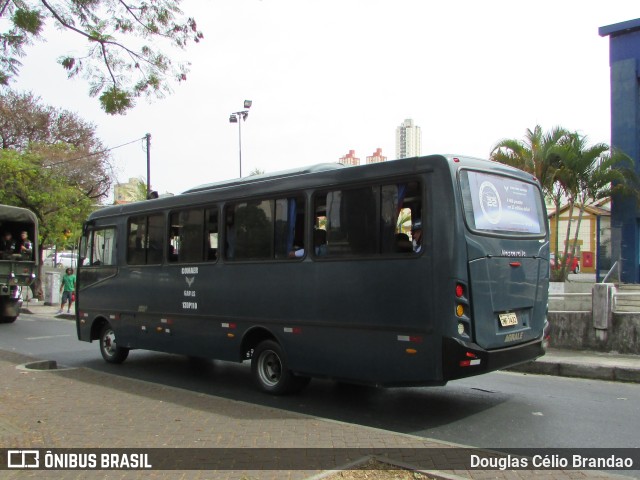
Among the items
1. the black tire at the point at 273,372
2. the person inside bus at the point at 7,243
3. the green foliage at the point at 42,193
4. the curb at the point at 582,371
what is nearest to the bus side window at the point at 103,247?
the black tire at the point at 273,372

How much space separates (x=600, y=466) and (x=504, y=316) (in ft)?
6.12

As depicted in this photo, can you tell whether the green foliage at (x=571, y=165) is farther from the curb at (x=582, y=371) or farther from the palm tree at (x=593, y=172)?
the curb at (x=582, y=371)

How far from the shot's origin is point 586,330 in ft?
34.1

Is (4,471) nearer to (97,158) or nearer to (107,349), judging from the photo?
(107,349)

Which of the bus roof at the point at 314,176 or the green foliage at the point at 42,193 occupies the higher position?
the green foliage at the point at 42,193

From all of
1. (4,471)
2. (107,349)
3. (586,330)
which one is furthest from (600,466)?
(107,349)

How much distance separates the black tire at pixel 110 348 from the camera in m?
10.5

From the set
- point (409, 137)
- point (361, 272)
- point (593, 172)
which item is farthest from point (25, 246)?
point (409, 137)

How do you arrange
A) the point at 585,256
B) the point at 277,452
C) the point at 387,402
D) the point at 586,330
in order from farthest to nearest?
the point at 585,256 → the point at 586,330 → the point at 387,402 → the point at 277,452

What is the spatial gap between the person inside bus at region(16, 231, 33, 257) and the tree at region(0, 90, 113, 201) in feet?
26.2

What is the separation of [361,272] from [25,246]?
16064 mm

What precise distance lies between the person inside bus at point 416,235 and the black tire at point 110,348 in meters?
6.73

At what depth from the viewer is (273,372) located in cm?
782

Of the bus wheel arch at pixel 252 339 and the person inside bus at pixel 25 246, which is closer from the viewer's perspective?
the bus wheel arch at pixel 252 339
